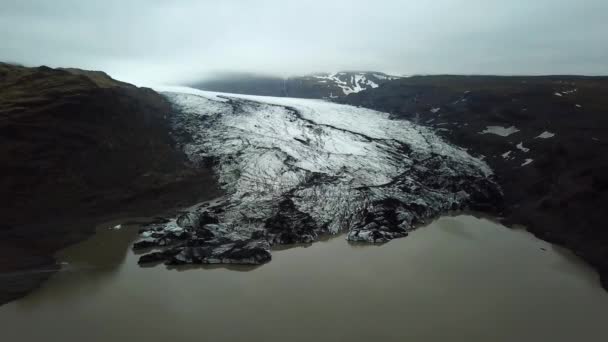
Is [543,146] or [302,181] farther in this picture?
[543,146]

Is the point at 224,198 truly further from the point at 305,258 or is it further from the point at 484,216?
the point at 484,216

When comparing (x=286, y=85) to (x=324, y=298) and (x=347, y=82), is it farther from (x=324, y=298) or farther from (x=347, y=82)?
(x=324, y=298)

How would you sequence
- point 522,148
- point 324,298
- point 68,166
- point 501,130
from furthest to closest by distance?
point 501,130 < point 522,148 < point 68,166 < point 324,298

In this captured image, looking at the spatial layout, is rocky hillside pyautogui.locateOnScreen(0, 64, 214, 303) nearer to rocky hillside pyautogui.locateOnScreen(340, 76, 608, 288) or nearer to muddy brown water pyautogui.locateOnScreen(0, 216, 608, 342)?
muddy brown water pyautogui.locateOnScreen(0, 216, 608, 342)

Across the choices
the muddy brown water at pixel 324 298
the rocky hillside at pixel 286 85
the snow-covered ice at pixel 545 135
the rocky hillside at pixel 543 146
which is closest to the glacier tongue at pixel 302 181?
the muddy brown water at pixel 324 298

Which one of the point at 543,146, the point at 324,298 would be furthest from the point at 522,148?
the point at 324,298

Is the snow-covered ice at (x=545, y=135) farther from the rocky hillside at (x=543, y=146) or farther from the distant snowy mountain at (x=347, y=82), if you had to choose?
the distant snowy mountain at (x=347, y=82)
